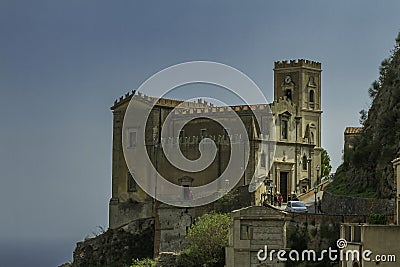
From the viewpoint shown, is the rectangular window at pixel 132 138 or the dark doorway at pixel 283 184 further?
the rectangular window at pixel 132 138

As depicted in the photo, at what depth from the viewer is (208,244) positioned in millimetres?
50688

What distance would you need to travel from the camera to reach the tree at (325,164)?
2953 inches

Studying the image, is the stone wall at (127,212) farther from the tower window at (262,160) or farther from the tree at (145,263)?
the tower window at (262,160)

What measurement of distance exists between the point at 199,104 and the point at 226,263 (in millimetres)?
26658

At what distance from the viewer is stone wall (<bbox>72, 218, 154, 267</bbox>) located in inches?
2527

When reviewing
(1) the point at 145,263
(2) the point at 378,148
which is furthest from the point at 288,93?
(2) the point at 378,148

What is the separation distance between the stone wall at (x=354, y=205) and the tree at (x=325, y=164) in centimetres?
2052

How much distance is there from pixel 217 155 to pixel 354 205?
17.8 metres

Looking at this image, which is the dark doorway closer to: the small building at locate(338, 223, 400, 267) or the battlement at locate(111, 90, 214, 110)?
the battlement at locate(111, 90, 214, 110)

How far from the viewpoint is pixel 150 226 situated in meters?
64.7

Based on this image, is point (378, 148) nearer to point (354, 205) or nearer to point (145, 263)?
point (354, 205)

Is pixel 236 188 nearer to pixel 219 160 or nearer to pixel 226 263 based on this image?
pixel 219 160

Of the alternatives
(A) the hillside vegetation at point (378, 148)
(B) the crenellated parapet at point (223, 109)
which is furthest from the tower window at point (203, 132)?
(A) the hillside vegetation at point (378, 148)

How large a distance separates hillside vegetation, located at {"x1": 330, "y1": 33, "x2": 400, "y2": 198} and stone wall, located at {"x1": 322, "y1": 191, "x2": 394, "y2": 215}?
0.79 metres
